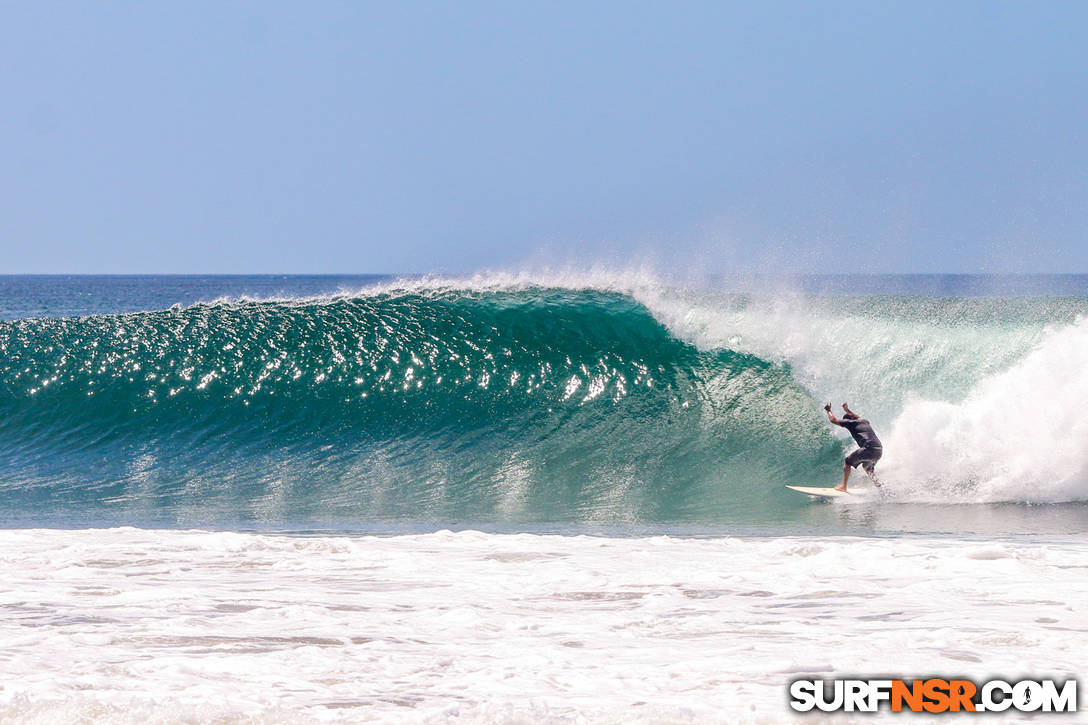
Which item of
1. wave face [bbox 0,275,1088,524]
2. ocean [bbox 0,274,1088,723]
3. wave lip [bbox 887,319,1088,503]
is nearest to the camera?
ocean [bbox 0,274,1088,723]

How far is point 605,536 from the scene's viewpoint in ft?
25.2

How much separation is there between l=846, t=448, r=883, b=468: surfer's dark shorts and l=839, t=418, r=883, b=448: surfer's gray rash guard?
0.05 m

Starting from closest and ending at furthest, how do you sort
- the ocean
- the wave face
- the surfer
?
the ocean < the wave face < the surfer

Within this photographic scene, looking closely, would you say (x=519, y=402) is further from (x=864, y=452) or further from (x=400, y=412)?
(x=864, y=452)

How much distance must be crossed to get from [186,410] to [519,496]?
5.32 meters

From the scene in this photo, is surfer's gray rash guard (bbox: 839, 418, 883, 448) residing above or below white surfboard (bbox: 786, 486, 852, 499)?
above

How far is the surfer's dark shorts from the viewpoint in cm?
1002

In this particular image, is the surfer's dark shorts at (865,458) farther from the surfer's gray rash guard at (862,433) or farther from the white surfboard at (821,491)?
the white surfboard at (821,491)

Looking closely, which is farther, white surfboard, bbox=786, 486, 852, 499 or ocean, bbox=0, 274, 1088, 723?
white surfboard, bbox=786, 486, 852, 499

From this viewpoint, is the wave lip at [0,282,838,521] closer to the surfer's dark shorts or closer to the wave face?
the wave face

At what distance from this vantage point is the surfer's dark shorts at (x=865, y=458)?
10016mm

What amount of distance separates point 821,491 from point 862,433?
0.78m

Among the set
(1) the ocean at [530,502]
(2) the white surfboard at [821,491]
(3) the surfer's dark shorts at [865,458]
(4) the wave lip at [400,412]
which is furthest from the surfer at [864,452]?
(4) the wave lip at [400,412]

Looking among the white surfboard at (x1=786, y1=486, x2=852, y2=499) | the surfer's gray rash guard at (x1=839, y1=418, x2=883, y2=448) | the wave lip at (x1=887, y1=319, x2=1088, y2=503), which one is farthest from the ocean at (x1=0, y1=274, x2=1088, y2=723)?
the surfer's gray rash guard at (x1=839, y1=418, x2=883, y2=448)
